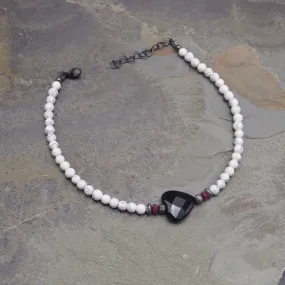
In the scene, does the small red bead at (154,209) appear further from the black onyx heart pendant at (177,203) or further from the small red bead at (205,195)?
the small red bead at (205,195)

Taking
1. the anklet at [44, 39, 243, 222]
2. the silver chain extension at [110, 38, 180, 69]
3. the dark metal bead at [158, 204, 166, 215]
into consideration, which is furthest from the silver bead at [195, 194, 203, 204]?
the silver chain extension at [110, 38, 180, 69]

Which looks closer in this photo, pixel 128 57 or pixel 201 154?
pixel 201 154

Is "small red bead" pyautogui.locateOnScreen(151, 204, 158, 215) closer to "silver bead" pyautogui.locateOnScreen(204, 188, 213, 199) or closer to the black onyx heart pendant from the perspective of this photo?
the black onyx heart pendant

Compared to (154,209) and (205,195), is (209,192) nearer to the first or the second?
(205,195)

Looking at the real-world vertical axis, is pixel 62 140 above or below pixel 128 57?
below

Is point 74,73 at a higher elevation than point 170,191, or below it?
higher

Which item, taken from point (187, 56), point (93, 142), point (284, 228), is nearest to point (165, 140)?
point (93, 142)

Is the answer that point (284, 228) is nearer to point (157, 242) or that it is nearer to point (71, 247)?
point (157, 242)

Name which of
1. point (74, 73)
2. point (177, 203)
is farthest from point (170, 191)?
point (74, 73)
